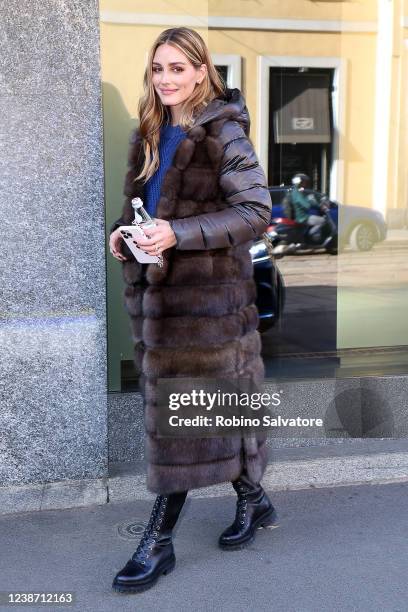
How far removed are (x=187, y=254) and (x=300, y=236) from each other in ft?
8.14

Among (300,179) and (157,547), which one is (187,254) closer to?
(157,547)

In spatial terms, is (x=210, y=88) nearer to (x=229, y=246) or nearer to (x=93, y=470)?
(x=229, y=246)

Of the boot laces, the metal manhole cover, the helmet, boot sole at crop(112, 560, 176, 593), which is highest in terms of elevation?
the helmet

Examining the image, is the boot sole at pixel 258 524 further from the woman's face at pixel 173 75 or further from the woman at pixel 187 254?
the woman's face at pixel 173 75

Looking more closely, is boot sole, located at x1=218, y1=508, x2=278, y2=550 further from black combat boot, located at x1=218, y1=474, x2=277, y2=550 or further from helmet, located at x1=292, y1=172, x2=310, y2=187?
helmet, located at x1=292, y1=172, x2=310, y2=187

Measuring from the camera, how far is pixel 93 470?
3.95m

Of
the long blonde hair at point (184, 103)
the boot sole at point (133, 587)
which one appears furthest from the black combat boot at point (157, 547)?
the long blonde hair at point (184, 103)

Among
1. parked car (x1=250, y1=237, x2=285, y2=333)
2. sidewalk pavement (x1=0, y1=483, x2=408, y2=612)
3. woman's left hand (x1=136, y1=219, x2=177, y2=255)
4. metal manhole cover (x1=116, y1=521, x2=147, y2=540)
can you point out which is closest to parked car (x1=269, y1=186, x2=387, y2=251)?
parked car (x1=250, y1=237, x2=285, y2=333)

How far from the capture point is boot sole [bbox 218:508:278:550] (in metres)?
3.27

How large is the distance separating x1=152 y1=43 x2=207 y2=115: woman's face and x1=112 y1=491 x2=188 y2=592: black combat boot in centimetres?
153

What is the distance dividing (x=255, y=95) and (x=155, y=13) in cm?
84

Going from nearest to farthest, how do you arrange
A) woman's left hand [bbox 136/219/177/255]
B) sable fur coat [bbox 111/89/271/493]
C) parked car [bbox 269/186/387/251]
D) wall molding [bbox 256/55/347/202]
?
woman's left hand [bbox 136/219/177/255]
sable fur coat [bbox 111/89/271/493]
wall molding [bbox 256/55/347/202]
parked car [bbox 269/186/387/251]

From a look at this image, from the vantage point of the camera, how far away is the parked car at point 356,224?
524 centimetres

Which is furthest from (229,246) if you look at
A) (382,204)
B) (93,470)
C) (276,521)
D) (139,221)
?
(382,204)
